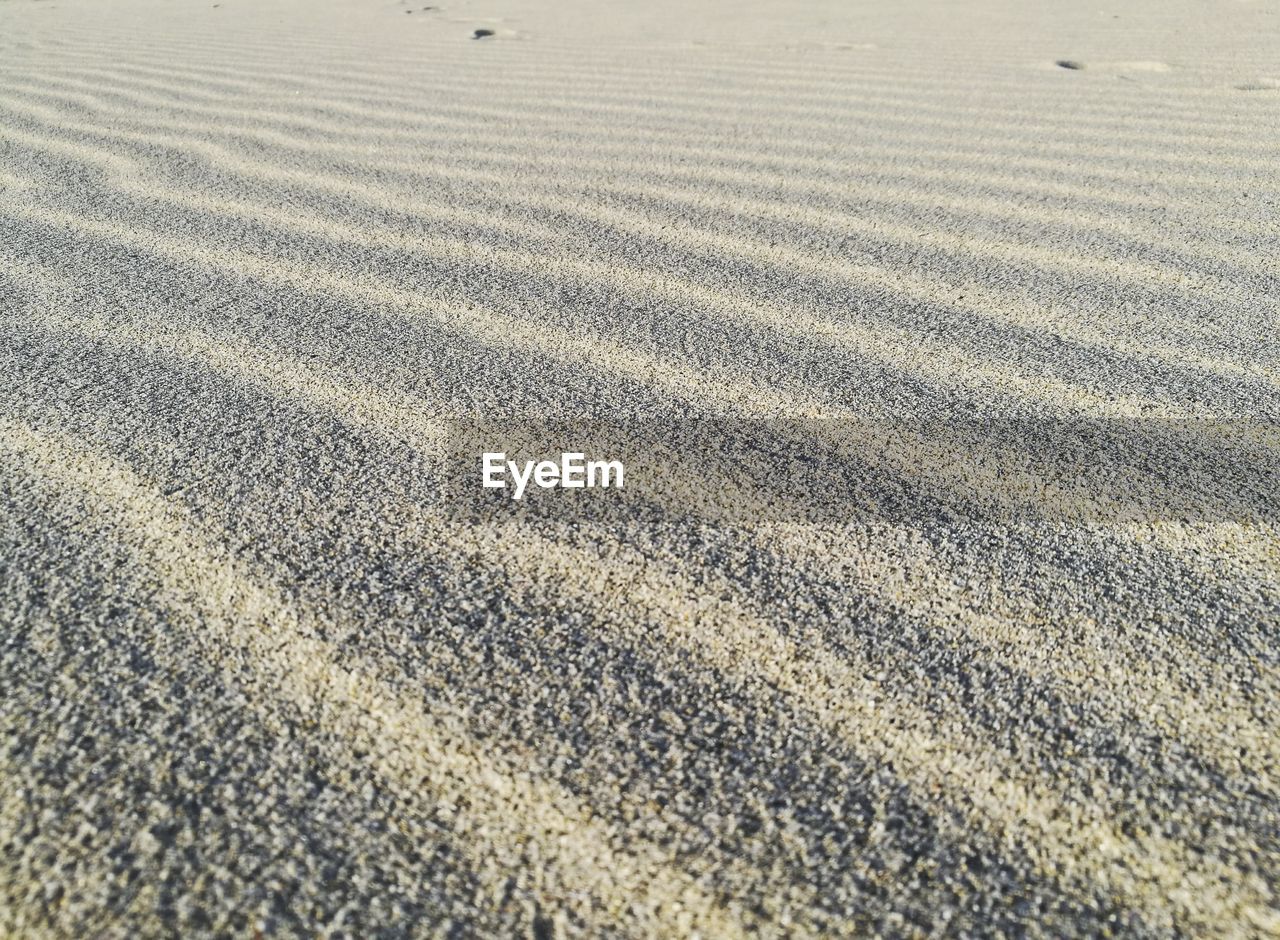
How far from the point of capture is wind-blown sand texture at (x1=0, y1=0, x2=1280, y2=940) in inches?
31.8

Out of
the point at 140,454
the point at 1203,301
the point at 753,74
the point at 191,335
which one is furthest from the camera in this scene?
the point at 753,74

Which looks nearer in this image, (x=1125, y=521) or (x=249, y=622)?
(x=249, y=622)

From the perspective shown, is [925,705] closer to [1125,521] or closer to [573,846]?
[573,846]

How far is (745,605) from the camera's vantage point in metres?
1.10

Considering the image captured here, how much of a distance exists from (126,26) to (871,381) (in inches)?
237

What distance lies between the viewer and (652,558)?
119cm

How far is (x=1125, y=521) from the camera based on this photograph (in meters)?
1.25

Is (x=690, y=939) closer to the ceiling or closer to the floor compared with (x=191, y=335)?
closer to the floor

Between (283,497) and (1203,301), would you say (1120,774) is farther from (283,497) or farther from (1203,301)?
(1203,301)

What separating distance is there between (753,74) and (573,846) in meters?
4.02

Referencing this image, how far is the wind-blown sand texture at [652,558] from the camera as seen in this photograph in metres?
0.81

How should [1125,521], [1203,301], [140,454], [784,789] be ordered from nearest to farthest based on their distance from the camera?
[784,789]
[1125,521]
[140,454]
[1203,301]

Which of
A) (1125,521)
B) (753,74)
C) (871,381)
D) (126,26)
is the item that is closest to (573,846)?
(1125,521)

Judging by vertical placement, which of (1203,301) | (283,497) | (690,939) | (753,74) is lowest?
(690,939)
